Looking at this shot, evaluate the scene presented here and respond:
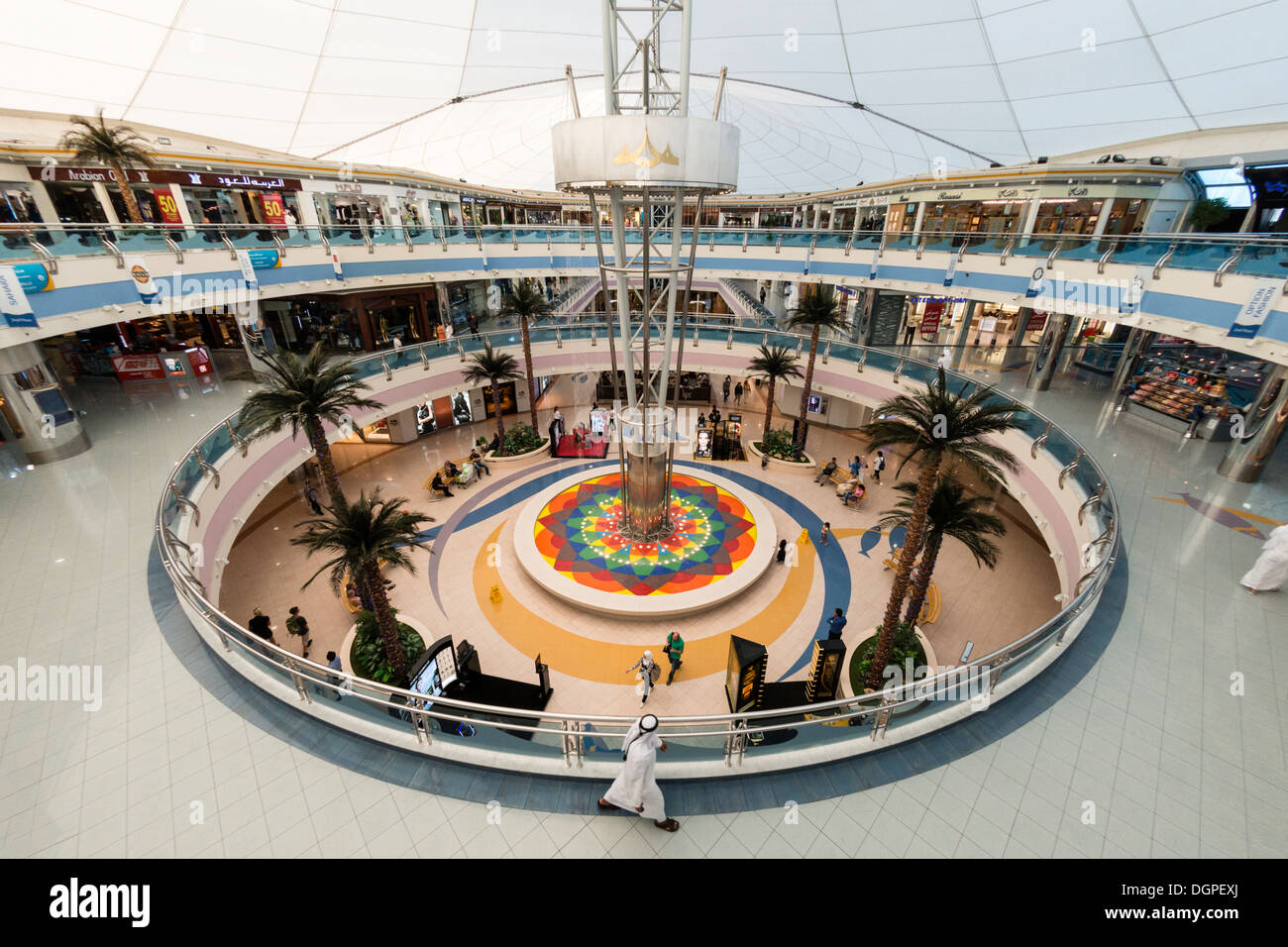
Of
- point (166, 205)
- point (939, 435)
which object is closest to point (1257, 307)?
point (939, 435)

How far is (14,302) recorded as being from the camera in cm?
1209

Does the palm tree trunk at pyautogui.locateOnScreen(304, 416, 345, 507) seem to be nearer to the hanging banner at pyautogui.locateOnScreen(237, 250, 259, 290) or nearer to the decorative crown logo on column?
the decorative crown logo on column

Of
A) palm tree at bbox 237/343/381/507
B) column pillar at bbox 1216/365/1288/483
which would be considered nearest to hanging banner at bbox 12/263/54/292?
palm tree at bbox 237/343/381/507

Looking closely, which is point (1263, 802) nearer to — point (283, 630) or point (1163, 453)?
point (1163, 453)

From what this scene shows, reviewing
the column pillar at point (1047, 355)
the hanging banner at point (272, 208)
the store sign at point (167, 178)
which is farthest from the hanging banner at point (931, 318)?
the hanging banner at point (272, 208)

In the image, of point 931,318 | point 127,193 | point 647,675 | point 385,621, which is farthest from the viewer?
point 931,318

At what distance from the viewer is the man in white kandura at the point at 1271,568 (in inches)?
379

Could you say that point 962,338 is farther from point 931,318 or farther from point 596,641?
point 596,641

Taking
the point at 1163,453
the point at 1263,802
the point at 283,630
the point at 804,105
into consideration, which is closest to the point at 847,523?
Answer: the point at 1163,453

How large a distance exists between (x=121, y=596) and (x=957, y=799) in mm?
14874

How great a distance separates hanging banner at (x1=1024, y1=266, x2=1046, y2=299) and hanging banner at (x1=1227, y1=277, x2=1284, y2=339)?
23.3ft

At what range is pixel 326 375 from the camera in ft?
42.0

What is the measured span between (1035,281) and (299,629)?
28.2m

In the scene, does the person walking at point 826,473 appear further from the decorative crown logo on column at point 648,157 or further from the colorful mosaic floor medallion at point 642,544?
the decorative crown logo on column at point 648,157
